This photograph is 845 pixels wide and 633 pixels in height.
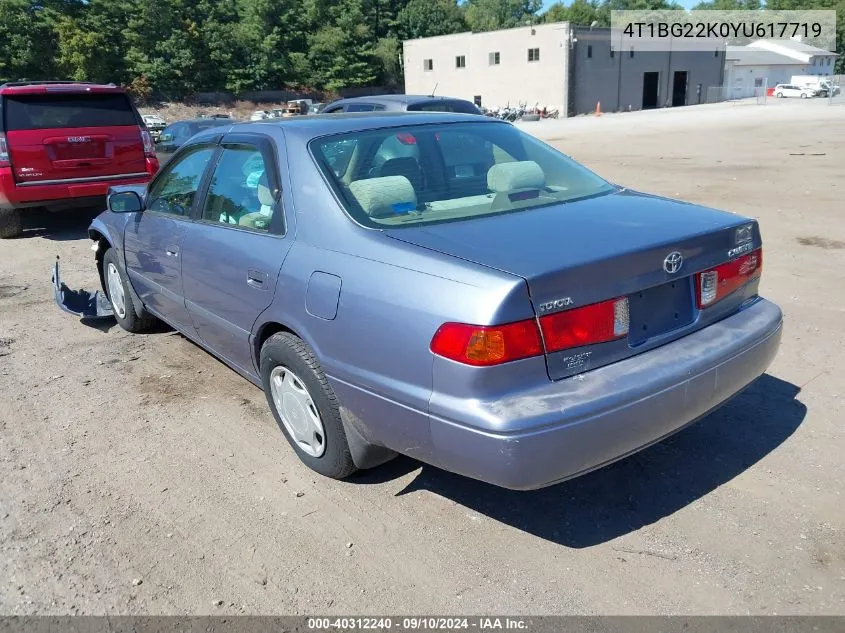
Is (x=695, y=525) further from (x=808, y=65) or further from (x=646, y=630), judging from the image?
(x=808, y=65)

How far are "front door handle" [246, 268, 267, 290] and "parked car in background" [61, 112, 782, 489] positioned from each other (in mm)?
11

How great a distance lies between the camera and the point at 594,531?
2.96 m

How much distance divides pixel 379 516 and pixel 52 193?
25.4 feet

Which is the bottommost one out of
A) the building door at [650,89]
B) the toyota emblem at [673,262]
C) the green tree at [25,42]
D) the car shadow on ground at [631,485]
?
the building door at [650,89]

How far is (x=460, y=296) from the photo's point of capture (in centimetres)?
251

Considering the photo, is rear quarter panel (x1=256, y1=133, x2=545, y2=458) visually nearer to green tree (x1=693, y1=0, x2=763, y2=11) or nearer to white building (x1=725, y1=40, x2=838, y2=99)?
white building (x1=725, y1=40, x2=838, y2=99)

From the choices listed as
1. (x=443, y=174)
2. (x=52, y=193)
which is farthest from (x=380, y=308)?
(x=52, y=193)

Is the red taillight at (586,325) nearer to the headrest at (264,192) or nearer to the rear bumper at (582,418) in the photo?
the rear bumper at (582,418)

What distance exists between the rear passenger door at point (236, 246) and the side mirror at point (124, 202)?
89 centimetres

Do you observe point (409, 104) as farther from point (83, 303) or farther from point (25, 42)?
point (25, 42)

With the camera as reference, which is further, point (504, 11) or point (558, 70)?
point (504, 11)

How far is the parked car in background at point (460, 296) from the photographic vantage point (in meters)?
2.51

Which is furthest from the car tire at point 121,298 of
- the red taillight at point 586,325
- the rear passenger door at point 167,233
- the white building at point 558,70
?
the white building at point 558,70

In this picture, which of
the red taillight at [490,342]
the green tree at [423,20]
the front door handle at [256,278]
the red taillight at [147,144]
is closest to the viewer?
the red taillight at [490,342]
